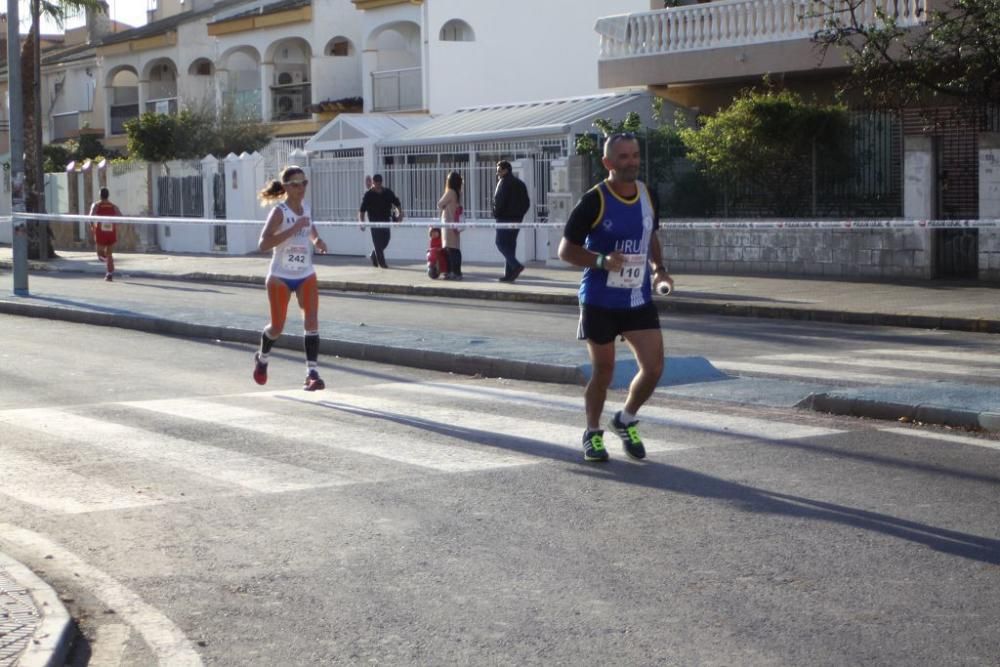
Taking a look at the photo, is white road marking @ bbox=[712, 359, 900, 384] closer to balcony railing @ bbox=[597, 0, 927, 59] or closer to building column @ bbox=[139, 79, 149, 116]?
balcony railing @ bbox=[597, 0, 927, 59]

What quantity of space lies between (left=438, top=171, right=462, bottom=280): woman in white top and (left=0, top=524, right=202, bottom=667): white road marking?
688 inches

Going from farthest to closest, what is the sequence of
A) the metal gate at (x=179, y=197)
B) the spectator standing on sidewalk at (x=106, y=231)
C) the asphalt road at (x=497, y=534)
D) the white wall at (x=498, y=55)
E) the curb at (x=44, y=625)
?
the white wall at (x=498, y=55)
the metal gate at (x=179, y=197)
the spectator standing on sidewalk at (x=106, y=231)
the asphalt road at (x=497, y=534)
the curb at (x=44, y=625)

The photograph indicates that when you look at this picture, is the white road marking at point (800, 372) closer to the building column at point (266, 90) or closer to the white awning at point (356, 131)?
the white awning at point (356, 131)

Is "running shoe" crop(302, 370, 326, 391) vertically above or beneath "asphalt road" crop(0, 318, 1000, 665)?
above

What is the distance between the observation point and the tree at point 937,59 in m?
21.1

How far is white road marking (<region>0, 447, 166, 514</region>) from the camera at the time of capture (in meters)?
7.45

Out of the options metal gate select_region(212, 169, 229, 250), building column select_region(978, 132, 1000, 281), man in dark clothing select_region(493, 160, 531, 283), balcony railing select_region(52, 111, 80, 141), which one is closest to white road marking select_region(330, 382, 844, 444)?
Result: building column select_region(978, 132, 1000, 281)

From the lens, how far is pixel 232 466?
8406 mm

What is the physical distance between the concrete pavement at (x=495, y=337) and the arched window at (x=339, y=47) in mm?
15971

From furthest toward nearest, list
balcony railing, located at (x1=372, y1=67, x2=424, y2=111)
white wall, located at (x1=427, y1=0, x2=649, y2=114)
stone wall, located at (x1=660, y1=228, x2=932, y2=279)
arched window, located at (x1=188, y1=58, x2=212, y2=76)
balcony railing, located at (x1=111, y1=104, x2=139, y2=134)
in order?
1. balcony railing, located at (x1=111, y1=104, x2=139, y2=134)
2. arched window, located at (x1=188, y1=58, x2=212, y2=76)
3. balcony railing, located at (x1=372, y1=67, x2=424, y2=111)
4. white wall, located at (x1=427, y1=0, x2=649, y2=114)
5. stone wall, located at (x1=660, y1=228, x2=932, y2=279)

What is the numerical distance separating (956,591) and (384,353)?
340 inches

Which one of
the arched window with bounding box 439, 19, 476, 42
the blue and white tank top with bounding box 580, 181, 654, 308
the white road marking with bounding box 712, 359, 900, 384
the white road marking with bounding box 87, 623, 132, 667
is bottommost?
the white road marking with bounding box 87, 623, 132, 667

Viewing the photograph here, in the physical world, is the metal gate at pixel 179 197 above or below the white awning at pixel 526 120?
below

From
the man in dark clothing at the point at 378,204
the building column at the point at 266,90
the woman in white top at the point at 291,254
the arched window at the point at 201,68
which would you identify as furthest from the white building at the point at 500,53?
the woman in white top at the point at 291,254
